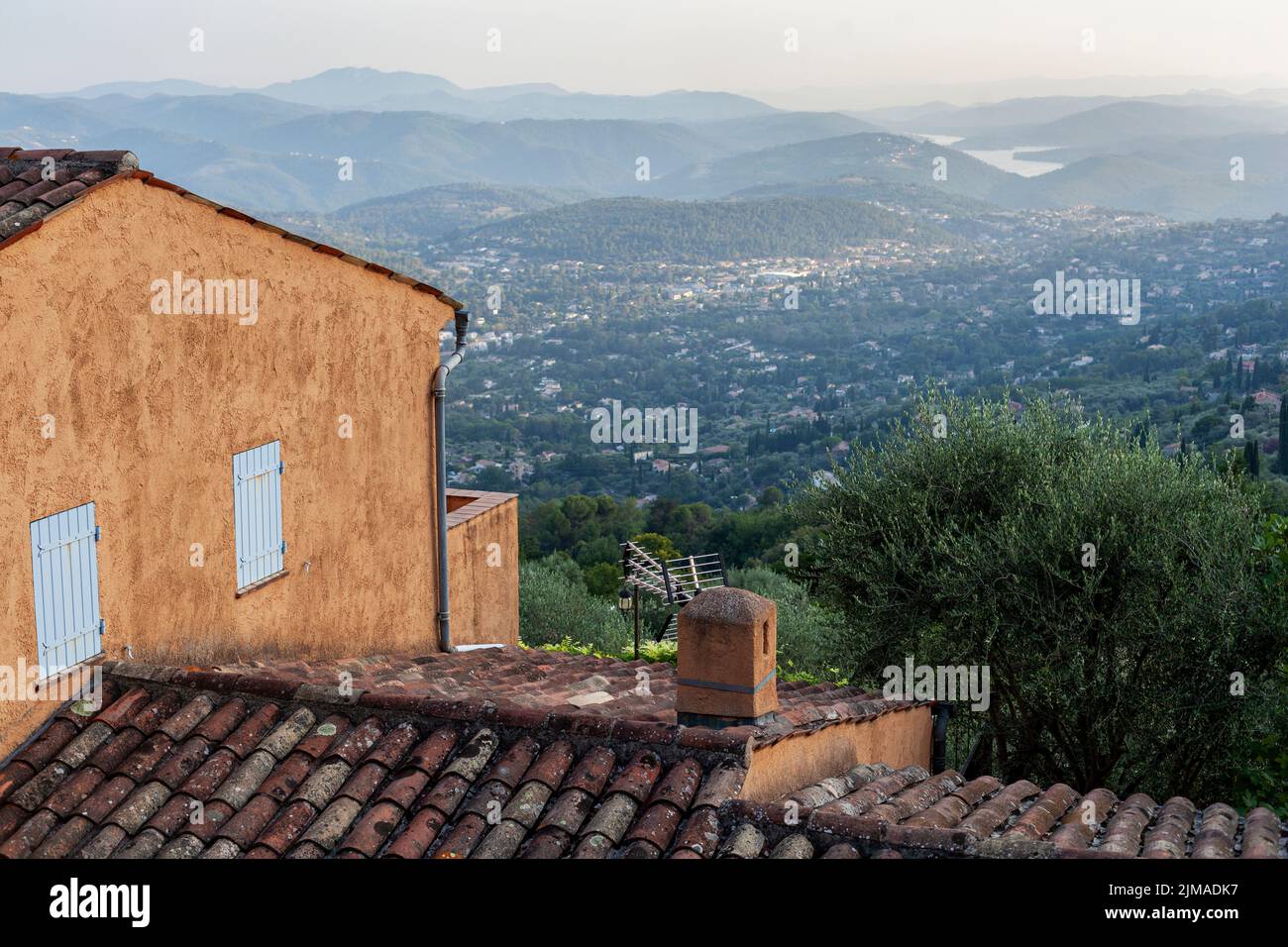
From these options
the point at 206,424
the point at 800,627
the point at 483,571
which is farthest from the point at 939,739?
the point at 800,627

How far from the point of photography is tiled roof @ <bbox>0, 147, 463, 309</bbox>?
283 inches

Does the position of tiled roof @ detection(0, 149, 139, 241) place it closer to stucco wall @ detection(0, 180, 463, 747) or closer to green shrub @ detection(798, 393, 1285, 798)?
stucco wall @ detection(0, 180, 463, 747)

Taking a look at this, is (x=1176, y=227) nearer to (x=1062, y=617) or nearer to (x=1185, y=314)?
(x=1185, y=314)

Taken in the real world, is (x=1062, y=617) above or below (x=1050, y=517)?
below

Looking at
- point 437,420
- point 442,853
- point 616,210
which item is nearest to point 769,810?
point 442,853

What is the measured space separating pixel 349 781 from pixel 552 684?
3.42 metres

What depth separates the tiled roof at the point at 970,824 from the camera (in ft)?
19.4

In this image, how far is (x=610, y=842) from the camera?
607cm

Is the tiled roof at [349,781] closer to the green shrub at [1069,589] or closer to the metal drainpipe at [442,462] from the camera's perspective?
the metal drainpipe at [442,462]

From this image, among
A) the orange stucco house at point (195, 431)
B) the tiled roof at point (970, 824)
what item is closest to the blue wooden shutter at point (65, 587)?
the orange stucco house at point (195, 431)

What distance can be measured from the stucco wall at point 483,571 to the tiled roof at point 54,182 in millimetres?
5528

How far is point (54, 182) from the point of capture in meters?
7.87
